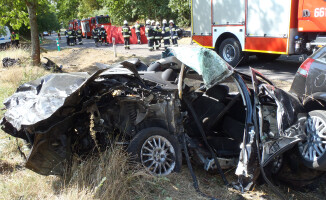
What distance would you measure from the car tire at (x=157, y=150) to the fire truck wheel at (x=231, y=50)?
7.44 metres

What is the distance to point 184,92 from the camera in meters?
3.86

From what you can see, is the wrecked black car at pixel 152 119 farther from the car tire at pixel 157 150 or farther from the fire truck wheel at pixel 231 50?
the fire truck wheel at pixel 231 50

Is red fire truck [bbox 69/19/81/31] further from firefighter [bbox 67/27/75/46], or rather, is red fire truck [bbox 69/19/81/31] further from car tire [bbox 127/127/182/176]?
car tire [bbox 127/127/182/176]

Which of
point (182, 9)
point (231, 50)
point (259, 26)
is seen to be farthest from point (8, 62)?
point (182, 9)

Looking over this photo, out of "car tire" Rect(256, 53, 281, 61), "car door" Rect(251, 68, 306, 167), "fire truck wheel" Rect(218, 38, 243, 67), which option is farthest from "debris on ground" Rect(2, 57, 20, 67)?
"car door" Rect(251, 68, 306, 167)

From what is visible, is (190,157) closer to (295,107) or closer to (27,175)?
(295,107)

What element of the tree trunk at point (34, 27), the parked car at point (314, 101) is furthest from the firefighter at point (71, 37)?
the parked car at point (314, 101)

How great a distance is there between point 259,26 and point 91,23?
25.3m

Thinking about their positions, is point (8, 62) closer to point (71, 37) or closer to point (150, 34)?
point (150, 34)

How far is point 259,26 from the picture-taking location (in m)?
9.30

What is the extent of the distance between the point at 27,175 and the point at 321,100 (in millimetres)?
3806

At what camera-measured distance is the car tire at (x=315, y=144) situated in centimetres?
316

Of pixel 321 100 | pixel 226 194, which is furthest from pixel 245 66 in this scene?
pixel 226 194

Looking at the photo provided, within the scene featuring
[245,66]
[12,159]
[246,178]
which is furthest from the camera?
[245,66]
